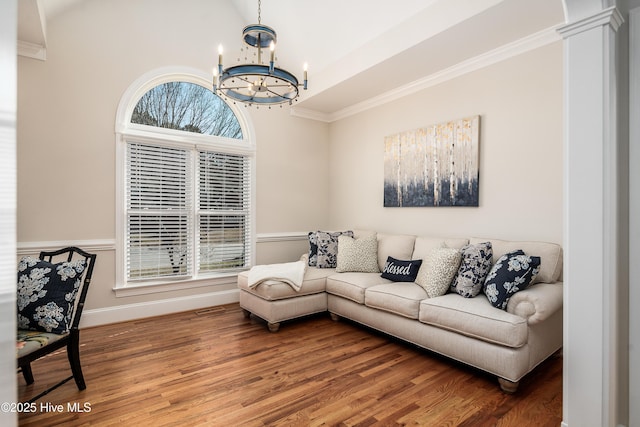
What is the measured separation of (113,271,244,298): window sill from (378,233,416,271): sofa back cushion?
2.04 metres

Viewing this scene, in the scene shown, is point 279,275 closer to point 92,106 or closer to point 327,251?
point 327,251

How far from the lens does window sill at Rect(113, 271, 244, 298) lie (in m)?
3.82

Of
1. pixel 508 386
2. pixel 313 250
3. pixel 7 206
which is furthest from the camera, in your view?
pixel 313 250

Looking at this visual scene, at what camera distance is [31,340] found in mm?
2020

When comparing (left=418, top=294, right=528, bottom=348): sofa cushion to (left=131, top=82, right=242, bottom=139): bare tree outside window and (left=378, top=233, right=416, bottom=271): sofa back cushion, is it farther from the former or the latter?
(left=131, top=82, right=242, bottom=139): bare tree outside window

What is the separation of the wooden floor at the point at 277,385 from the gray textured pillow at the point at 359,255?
84 centimetres

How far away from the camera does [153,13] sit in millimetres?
3965

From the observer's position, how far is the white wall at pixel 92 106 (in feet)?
10.9

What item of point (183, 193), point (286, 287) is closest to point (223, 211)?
A: point (183, 193)

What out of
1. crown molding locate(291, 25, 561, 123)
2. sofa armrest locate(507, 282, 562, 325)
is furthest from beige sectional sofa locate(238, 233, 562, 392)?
crown molding locate(291, 25, 561, 123)

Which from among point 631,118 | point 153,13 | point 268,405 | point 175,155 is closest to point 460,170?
point 631,118

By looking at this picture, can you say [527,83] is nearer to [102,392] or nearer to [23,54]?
[102,392]

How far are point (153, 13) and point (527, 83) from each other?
13.7 feet

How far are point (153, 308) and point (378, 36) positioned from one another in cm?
405
